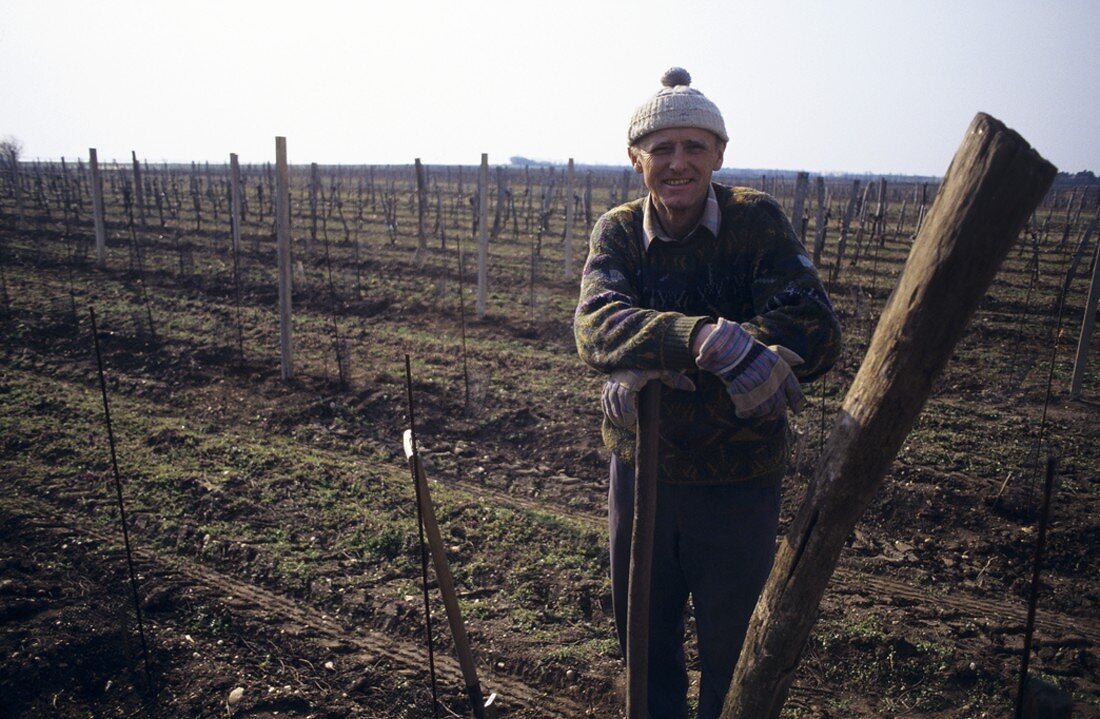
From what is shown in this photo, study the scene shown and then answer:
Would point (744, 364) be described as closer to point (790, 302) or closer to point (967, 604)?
point (790, 302)

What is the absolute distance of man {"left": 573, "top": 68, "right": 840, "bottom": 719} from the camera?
1.39 metres

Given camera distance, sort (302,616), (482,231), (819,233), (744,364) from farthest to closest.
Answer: (819,233) → (482,231) → (302,616) → (744,364)

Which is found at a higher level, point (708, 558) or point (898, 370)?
point (898, 370)

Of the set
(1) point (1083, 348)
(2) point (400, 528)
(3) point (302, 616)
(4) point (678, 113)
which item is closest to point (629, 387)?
(4) point (678, 113)

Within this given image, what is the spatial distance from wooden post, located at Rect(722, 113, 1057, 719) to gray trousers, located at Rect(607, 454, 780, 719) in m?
0.48

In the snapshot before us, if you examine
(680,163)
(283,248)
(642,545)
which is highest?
(680,163)

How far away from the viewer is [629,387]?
54.3 inches

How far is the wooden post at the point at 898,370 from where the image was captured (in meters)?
0.91

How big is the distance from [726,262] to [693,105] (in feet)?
1.19

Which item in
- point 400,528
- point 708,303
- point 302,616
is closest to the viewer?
Answer: point 708,303

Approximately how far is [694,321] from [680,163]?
45 cm

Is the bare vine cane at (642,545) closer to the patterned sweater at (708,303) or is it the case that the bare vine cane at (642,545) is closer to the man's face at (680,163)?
the patterned sweater at (708,303)

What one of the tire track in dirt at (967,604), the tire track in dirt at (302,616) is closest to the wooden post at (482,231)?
the tire track in dirt at (302,616)

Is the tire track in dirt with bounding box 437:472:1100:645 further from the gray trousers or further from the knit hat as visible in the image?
the knit hat
